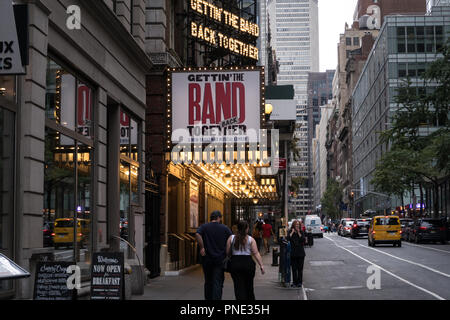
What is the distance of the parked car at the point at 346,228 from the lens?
232 ft

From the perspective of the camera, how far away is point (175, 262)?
2306 centimetres

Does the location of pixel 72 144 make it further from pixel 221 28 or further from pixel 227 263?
pixel 221 28

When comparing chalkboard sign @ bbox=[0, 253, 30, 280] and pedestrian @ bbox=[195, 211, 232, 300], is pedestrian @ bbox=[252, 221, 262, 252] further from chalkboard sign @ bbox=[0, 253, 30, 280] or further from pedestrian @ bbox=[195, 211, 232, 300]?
chalkboard sign @ bbox=[0, 253, 30, 280]

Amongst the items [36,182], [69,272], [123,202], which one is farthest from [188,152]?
[69,272]

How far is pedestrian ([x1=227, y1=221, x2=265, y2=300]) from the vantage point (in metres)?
11.8

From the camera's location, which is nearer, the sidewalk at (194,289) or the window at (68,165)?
the window at (68,165)

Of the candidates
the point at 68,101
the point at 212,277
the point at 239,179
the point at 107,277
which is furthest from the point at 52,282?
the point at 239,179

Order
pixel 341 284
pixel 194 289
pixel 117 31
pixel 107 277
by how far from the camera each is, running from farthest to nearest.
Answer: pixel 341 284, pixel 194 289, pixel 117 31, pixel 107 277

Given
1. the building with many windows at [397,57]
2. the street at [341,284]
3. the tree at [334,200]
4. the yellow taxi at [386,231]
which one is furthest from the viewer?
the tree at [334,200]

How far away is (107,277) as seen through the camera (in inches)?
432

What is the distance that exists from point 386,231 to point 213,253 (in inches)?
1257

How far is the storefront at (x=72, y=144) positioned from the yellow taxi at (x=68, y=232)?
0.06 ft

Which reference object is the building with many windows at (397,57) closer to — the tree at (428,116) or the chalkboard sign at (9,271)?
the tree at (428,116)

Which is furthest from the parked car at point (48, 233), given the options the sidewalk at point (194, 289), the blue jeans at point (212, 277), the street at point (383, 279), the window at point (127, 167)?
the street at point (383, 279)
